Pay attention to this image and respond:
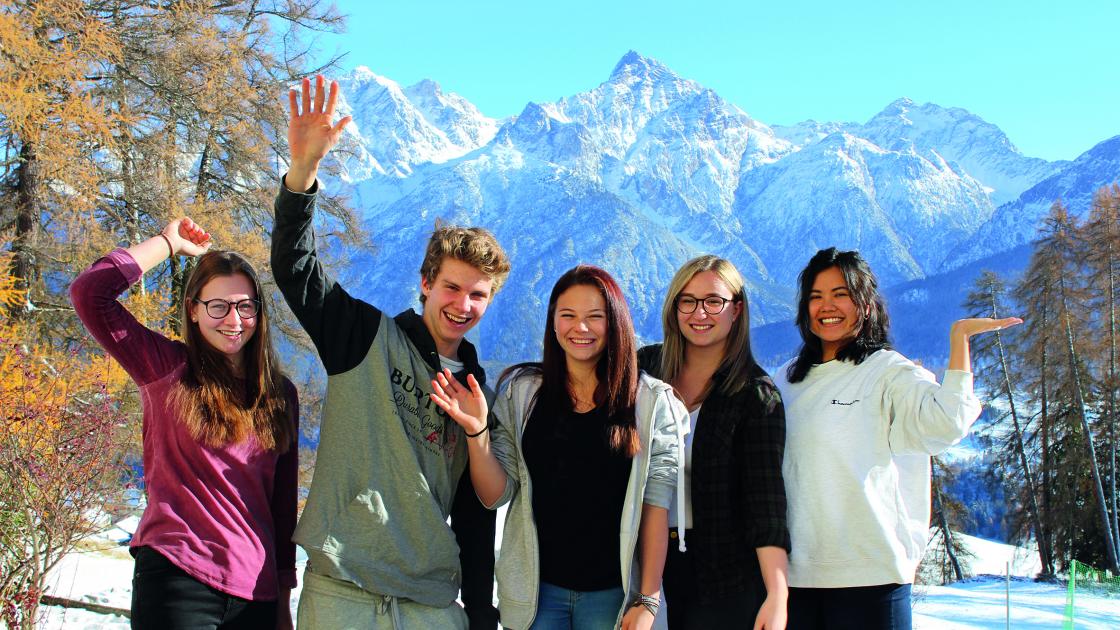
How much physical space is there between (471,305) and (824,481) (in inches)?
61.8

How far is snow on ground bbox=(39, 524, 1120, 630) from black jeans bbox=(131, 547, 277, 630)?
4250mm

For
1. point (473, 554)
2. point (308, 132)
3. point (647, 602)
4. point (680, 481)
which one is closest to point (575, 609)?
point (647, 602)

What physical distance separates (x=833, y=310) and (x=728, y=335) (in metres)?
0.49

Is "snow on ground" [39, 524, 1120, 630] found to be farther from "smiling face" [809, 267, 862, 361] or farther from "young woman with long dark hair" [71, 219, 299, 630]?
"smiling face" [809, 267, 862, 361]

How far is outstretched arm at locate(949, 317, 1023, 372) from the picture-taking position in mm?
3102

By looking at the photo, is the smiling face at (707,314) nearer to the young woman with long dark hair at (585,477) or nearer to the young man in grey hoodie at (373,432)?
the young woman with long dark hair at (585,477)

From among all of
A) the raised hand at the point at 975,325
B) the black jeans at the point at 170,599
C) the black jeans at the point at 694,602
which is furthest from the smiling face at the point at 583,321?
the black jeans at the point at 170,599

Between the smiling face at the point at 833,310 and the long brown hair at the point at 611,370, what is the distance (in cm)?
92

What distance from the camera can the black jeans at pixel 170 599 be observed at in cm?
263

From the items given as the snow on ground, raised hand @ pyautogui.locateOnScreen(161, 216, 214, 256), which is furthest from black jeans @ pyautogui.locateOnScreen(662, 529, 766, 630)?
the snow on ground

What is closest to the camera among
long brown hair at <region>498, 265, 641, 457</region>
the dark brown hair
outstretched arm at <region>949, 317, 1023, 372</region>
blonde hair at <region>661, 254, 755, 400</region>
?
long brown hair at <region>498, 265, 641, 457</region>

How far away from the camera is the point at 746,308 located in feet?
11.0

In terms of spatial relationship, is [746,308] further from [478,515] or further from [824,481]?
[478,515]

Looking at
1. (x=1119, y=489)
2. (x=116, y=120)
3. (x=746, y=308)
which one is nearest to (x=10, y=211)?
(x=116, y=120)
